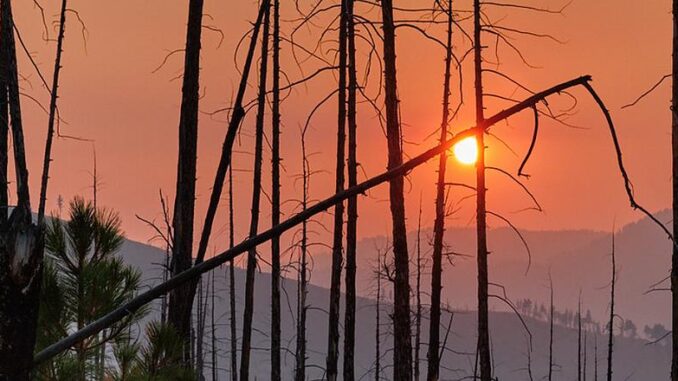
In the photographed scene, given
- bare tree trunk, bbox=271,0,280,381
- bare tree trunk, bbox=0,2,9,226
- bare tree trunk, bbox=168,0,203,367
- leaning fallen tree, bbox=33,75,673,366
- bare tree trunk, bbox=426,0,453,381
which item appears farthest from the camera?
bare tree trunk, bbox=271,0,280,381

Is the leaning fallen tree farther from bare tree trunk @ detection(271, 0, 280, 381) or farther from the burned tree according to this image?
bare tree trunk @ detection(271, 0, 280, 381)

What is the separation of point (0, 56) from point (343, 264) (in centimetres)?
1357

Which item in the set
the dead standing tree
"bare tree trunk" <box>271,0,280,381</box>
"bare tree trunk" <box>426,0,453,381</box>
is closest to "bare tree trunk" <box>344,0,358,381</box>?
"bare tree trunk" <box>426,0,453,381</box>

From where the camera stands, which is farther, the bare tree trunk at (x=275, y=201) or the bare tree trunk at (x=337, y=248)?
the bare tree trunk at (x=275, y=201)

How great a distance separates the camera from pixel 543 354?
178 m

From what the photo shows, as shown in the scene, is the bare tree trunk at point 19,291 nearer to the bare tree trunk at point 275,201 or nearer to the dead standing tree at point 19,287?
the dead standing tree at point 19,287

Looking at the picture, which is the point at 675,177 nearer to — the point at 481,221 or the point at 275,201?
the point at 481,221

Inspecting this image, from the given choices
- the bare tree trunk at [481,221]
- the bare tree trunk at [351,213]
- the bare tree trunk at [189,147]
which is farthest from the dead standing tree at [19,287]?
the bare tree trunk at [481,221]

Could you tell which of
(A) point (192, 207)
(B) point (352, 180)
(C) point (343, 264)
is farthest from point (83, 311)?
(C) point (343, 264)

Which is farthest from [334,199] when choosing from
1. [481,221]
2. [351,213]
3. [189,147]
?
[481,221]

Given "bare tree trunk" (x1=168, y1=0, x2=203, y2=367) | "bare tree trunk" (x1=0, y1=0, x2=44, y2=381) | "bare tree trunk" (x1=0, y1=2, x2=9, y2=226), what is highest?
"bare tree trunk" (x1=168, y1=0, x2=203, y2=367)

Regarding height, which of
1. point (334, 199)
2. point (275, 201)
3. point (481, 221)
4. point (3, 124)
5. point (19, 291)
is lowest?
point (19, 291)

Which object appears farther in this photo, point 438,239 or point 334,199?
point 438,239

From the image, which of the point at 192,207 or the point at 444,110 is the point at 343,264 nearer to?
the point at 444,110
